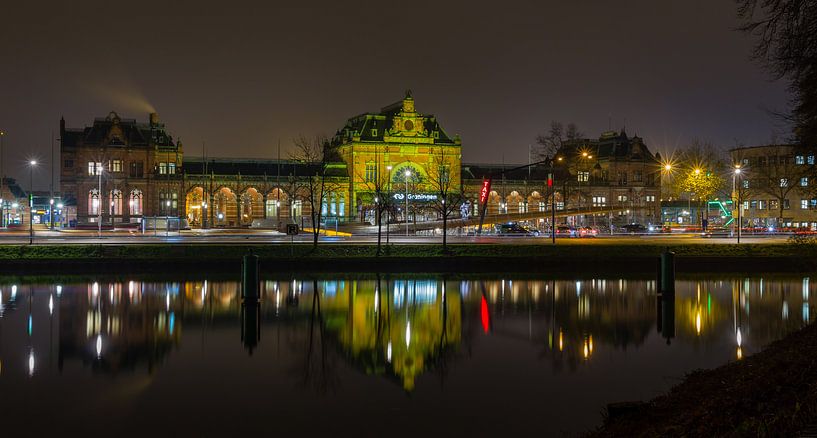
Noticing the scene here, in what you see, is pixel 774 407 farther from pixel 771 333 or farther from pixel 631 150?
pixel 631 150

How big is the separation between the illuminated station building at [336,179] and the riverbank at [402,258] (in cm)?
4715

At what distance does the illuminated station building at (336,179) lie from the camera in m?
116

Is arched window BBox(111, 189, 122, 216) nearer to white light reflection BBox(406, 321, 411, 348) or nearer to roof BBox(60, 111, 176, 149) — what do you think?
roof BBox(60, 111, 176, 149)

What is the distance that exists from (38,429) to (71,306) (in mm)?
18877

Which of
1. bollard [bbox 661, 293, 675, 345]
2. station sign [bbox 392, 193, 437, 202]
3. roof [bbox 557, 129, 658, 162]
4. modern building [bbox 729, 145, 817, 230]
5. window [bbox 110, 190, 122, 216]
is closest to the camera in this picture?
bollard [bbox 661, 293, 675, 345]

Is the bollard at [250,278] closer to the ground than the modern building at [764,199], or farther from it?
closer to the ground

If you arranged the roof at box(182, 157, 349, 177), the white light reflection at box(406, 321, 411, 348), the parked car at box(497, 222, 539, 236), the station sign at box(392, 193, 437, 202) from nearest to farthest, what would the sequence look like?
1. the white light reflection at box(406, 321, 411, 348)
2. the parked car at box(497, 222, 539, 236)
3. the station sign at box(392, 193, 437, 202)
4. the roof at box(182, 157, 349, 177)

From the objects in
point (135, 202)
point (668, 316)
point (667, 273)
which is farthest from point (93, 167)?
point (668, 316)

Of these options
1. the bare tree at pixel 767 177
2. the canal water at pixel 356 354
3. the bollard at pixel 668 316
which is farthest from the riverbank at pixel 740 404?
the bare tree at pixel 767 177

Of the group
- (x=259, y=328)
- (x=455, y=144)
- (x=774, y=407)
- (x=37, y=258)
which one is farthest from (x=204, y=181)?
(x=774, y=407)

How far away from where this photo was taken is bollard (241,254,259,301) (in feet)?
110

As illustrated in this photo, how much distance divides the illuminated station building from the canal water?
6779 cm

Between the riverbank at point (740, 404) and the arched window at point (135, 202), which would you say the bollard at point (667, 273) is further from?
the arched window at point (135, 202)

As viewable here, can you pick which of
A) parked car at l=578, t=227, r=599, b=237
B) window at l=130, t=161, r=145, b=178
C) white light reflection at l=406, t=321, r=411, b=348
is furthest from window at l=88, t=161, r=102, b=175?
white light reflection at l=406, t=321, r=411, b=348
